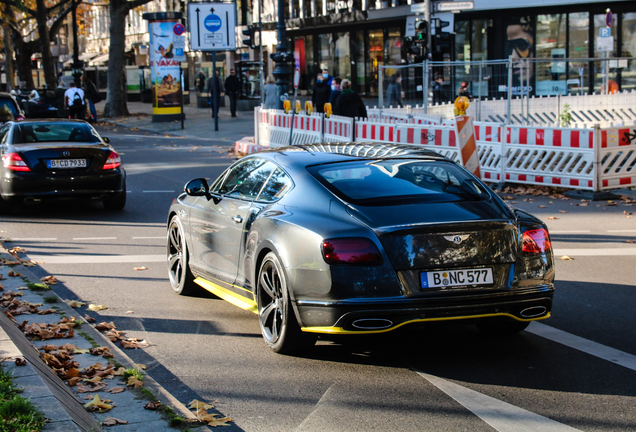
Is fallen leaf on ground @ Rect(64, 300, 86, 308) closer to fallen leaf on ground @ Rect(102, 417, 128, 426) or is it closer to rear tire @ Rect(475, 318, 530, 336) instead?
fallen leaf on ground @ Rect(102, 417, 128, 426)

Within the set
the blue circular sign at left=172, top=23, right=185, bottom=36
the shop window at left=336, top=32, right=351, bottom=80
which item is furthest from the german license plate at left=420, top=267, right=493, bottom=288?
the shop window at left=336, top=32, right=351, bottom=80

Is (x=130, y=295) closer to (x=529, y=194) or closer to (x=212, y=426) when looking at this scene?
(x=212, y=426)

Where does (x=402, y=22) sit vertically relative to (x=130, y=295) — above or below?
above

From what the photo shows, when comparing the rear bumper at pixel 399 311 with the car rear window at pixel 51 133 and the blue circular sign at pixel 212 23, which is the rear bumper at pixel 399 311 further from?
the blue circular sign at pixel 212 23

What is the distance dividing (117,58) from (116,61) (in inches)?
5.9

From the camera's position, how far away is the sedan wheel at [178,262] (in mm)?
7426

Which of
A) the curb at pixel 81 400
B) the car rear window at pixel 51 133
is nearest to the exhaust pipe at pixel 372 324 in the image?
the curb at pixel 81 400

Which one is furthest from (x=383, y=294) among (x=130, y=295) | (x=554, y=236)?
(x=554, y=236)

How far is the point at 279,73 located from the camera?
2523 cm

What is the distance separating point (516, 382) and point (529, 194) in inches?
400

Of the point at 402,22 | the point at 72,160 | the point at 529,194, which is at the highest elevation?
the point at 402,22

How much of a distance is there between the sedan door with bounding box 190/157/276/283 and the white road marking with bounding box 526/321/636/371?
220 cm

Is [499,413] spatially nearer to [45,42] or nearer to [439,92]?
[439,92]

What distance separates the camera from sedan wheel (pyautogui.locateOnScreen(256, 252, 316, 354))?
17.8ft
